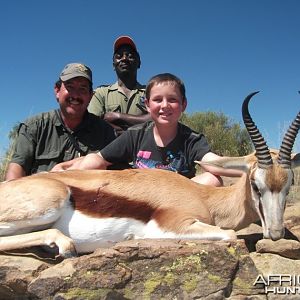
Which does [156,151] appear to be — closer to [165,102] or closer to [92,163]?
[165,102]

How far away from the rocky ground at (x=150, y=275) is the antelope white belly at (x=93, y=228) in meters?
0.55

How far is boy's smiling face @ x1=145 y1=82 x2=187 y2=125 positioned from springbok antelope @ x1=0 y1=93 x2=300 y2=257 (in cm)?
111

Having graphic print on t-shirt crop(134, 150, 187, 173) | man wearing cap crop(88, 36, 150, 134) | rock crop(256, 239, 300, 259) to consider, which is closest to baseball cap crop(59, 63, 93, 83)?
graphic print on t-shirt crop(134, 150, 187, 173)

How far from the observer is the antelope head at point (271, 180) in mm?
3773

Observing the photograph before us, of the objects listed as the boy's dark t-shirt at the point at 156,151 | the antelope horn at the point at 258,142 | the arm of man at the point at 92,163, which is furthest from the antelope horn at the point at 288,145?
the arm of man at the point at 92,163

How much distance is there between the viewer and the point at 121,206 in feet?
13.1

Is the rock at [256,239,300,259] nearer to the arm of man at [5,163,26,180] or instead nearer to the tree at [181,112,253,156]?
the arm of man at [5,163,26,180]

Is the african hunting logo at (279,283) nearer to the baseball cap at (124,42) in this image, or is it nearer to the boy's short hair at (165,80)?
the boy's short hair at (165,80)

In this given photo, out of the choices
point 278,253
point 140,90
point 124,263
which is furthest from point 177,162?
point 140,90

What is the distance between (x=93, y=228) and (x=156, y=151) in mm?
1697

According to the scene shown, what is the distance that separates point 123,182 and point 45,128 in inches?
111

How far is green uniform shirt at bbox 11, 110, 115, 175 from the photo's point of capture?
6.46m

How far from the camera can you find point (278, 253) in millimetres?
3678

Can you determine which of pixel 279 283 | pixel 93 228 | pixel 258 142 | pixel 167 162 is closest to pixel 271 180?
pixel 258 142
